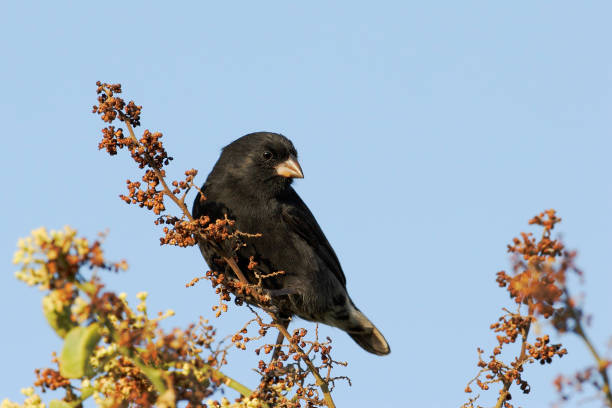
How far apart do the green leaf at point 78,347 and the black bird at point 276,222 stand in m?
4.20

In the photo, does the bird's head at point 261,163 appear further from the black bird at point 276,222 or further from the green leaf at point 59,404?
the green leaf at point 59,404

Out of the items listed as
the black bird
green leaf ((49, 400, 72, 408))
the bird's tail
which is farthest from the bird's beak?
green leaf ((49, 400, 72, 408))

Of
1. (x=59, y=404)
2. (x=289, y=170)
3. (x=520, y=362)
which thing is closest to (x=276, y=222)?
(x=289, y=170)

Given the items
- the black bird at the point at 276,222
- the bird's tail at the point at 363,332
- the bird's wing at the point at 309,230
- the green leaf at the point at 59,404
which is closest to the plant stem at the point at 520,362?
the green leaf at the point at 59,404

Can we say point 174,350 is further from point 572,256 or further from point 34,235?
point 572,256

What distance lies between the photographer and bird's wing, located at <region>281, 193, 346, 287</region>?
6.53 meters

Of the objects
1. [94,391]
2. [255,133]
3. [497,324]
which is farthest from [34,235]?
[255,133]

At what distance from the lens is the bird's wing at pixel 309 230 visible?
653 centimetres

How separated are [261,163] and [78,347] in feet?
17.0

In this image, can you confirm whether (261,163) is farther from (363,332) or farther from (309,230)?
(363,332)

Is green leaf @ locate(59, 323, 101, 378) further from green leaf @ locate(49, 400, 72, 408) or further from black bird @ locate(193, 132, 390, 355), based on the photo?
black bird @ locate(193, 132, 390, 355)

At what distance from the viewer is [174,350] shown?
1666 mm

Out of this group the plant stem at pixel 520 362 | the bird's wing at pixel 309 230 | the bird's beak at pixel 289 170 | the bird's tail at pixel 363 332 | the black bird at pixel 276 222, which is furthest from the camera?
the bird's tail at pixel 363 332

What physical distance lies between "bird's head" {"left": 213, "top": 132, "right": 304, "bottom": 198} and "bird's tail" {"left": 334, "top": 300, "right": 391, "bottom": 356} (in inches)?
63.0
